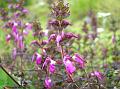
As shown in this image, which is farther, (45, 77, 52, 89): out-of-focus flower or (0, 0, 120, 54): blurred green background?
(0, 0, 120, 54): blurred green background

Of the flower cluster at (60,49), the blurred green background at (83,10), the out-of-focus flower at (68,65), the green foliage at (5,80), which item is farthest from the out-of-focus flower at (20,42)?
the blurred green background at (83,10)

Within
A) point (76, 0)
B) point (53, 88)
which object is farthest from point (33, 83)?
point (76, 0)

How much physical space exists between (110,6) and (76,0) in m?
3.03

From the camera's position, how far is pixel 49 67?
112 inches

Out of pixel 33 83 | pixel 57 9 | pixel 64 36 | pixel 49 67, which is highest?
pixel 57 9

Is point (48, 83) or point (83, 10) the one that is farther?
point (83, 10)

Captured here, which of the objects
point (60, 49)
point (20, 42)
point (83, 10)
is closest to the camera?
point (60, 49)

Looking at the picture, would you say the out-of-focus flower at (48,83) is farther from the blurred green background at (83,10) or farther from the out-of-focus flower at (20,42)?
the blurred green background at (83,10)

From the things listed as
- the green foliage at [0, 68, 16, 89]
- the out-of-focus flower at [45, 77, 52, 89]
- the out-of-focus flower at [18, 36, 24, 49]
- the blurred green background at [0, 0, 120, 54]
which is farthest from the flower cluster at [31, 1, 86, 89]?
the blurred green background at [0, 0, 120, 54]

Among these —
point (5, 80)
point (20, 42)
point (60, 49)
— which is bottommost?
point (5, 80)

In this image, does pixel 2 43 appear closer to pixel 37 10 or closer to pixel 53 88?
pixel 53 88

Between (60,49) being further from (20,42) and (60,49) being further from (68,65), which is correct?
(20,42)

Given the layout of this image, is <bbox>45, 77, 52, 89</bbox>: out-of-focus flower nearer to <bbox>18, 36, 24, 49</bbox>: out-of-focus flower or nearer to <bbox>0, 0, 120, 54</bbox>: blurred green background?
<bbox>18, 36, 24, 49</bbox>: out-of-focus flower

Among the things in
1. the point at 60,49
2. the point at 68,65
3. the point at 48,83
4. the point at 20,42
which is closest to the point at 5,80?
the point at 48,83
